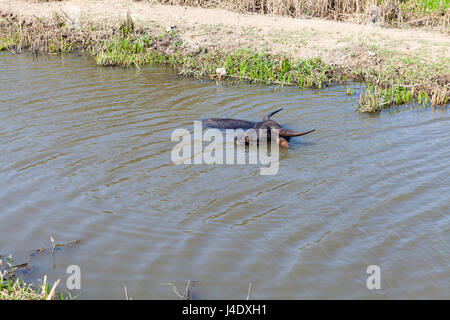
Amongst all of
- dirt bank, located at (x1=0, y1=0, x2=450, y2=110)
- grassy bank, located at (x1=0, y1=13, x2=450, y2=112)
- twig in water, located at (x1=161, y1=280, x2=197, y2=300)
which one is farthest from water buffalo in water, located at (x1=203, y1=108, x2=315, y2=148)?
dirt bank, located at (x1=0, y1=0, x2=450, y2=110)

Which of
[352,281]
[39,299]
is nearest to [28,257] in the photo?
[39,299]

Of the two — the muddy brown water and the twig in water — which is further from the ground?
the muddy brown water

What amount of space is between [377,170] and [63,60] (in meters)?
6.12

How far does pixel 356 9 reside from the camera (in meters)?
9.72

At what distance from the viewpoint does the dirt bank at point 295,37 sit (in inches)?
291

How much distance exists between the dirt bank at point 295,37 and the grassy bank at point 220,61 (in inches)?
1.2

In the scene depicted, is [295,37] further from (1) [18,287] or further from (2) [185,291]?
(1) [18,287]

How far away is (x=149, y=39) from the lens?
29.0ft

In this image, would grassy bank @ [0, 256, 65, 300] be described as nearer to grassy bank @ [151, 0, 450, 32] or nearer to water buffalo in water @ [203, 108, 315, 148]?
water buffalo in water @ [203, 108, 315, 148]

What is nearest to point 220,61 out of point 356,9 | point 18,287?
point 356,9

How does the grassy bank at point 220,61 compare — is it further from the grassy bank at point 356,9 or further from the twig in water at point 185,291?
the twig in water at point 185,291

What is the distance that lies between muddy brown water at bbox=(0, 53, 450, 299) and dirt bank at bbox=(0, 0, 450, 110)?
1.23 metres

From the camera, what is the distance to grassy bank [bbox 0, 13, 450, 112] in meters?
6.88
